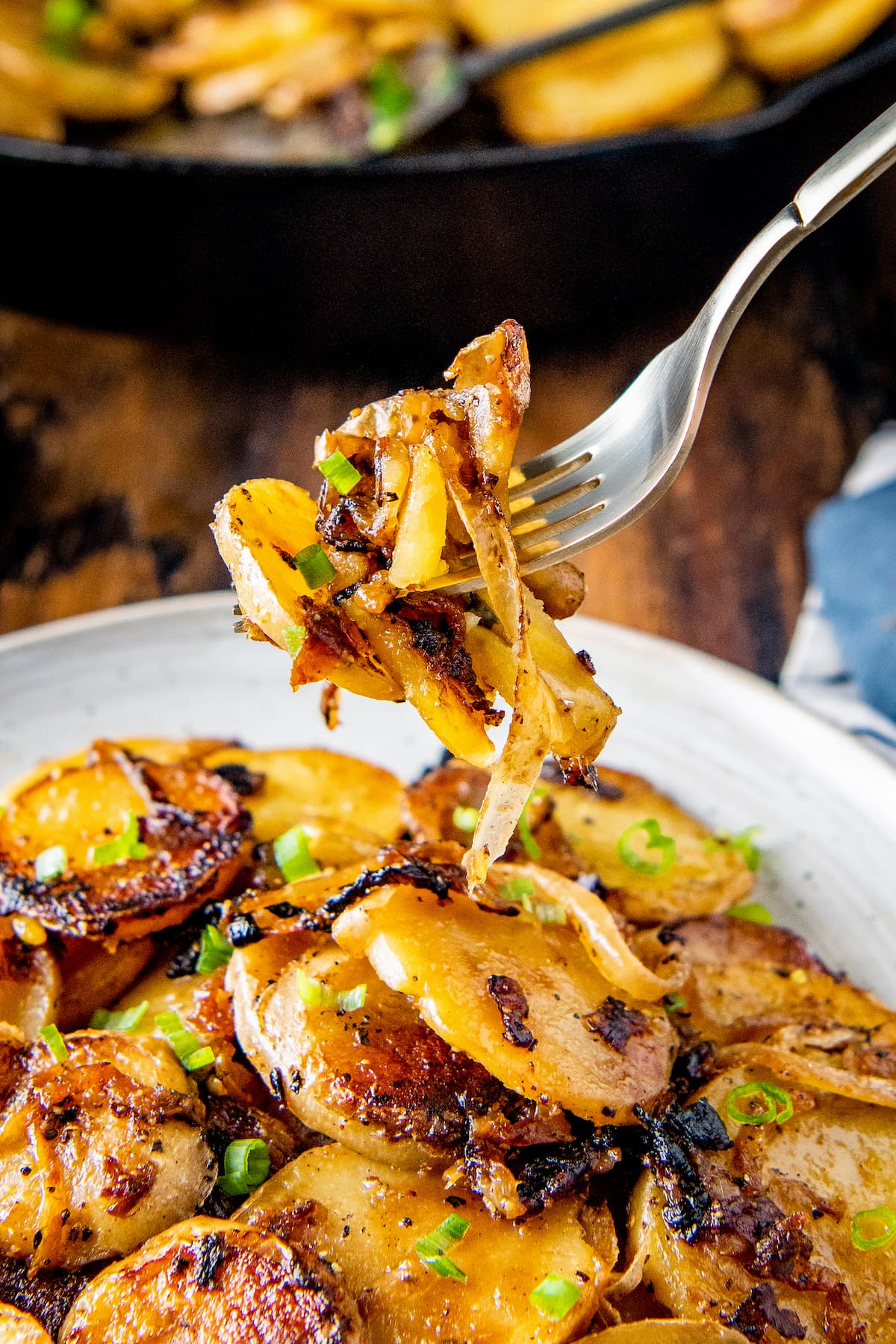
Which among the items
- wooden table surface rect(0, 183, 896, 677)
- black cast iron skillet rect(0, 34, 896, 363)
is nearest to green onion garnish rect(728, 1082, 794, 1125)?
wooden table surface rect(0, 183, 896, 677)

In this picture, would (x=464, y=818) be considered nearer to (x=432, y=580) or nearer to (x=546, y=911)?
(x=546, y=911)

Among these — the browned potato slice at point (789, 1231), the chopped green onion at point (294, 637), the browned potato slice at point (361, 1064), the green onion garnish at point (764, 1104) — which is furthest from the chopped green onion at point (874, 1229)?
the chopped green onion at point (294, 637)

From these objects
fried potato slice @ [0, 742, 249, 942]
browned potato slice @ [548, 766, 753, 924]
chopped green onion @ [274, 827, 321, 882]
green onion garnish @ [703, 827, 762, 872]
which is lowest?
green onion garnish @ [703, 827, 762, 872]

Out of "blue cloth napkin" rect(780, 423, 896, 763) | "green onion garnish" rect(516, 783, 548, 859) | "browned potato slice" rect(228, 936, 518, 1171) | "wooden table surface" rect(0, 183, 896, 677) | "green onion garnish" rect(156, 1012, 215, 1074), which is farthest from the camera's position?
"wooden table surface" rect(0, 183, 896, 677)

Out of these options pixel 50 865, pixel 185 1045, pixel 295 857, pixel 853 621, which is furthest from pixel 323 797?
pixel 853 621

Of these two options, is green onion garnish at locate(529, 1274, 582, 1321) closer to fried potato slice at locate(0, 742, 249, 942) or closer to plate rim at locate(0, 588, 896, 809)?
fried potato slice at locate(0, 742, 249, 942)

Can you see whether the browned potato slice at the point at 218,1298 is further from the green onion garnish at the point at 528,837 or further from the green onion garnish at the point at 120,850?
the green onion garnish at the point at 528,837

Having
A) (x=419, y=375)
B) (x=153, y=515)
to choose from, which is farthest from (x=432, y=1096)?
(x=419, y=375)
